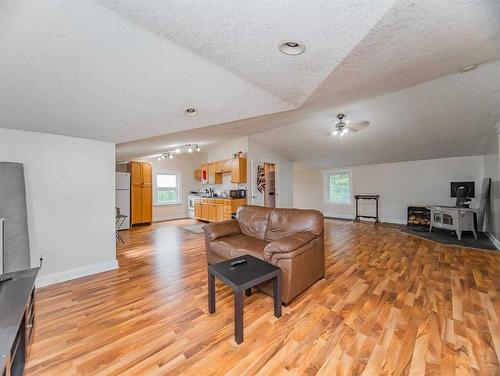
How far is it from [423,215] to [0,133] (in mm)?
8791

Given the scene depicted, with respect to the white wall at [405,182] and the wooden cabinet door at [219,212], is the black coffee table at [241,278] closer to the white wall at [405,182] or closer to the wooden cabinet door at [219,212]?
the wooden cabinet door at [219,212]

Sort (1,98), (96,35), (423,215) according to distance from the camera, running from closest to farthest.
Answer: (96,35) → (1,98) → (423,215)

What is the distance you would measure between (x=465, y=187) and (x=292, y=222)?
542cm

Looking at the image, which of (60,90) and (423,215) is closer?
(60,90)

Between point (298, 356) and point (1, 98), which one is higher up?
point (1, 98)

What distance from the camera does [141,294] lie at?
2.48m

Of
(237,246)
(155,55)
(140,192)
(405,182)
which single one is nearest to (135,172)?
(140,192)

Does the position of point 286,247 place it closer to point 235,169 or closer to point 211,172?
point 235,169

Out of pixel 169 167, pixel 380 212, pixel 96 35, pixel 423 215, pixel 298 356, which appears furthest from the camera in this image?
pixel 169 167

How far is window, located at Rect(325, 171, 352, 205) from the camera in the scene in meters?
7.90

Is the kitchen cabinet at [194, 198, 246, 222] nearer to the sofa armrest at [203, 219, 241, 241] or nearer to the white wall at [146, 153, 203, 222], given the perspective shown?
the white wall at [146, 153, 203, 222]

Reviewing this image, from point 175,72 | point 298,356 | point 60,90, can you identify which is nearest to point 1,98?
point 60,90

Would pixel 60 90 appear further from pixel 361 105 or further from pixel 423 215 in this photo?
pixel 423 215

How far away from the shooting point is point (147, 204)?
23.2ft
